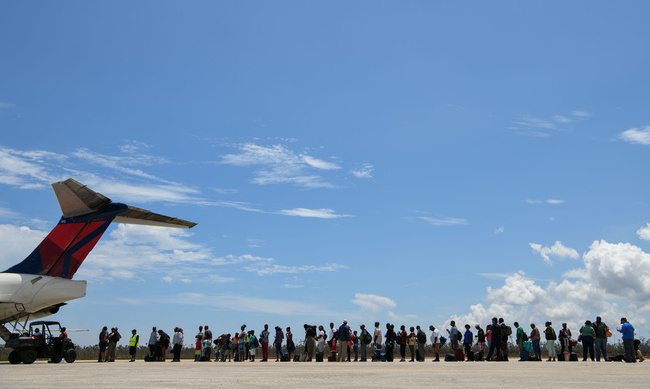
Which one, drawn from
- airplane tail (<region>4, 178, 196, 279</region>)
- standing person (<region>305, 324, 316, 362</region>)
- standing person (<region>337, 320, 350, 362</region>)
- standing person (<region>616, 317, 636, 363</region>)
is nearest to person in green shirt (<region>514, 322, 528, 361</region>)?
standing person (<region>616, 317, 636, 363</region>)

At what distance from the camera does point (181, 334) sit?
26.7 metres

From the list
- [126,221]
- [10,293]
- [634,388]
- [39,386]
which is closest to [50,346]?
[10,293]

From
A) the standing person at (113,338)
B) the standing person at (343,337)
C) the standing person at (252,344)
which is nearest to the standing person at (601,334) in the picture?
the standing person at (343,337)

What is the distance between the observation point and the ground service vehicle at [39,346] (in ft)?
69.5

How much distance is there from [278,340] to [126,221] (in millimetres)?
7973

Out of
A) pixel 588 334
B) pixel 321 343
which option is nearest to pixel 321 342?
pixel 321 343

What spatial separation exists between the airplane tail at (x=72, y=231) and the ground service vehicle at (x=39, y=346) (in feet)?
7.14

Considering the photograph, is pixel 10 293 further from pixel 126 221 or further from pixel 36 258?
pixel 126 221

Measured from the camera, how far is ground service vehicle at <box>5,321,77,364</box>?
69.5 feet

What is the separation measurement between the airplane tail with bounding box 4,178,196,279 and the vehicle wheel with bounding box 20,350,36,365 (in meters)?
2.83

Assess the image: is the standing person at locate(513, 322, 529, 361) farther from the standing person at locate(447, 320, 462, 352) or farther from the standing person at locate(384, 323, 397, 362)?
the standing person at locate(384, 323, 397, 362)

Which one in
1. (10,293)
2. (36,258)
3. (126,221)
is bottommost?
(10,293)

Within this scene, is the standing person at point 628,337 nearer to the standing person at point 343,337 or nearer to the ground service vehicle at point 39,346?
the standing person at point 343,337

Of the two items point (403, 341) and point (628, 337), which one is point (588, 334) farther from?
point (403, 341)
